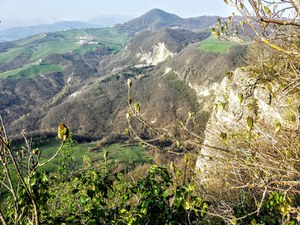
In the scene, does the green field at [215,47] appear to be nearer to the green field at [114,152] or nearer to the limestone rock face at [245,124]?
the green field at [114,152]

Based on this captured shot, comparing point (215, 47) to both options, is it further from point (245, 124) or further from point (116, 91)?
point (245, 124)

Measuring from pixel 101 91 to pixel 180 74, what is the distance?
4012 cm

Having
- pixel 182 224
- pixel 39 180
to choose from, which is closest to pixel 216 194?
pixel 182 224

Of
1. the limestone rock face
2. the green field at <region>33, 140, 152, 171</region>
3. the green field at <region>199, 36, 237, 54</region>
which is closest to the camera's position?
the limestone rock face

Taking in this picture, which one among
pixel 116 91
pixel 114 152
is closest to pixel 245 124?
pixel 114 152

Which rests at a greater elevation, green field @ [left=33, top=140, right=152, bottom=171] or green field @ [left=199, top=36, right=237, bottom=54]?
green field @ [left=199, top=36, right=237, bottom=54]

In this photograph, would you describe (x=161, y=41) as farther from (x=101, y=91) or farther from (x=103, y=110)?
(x=103, y=110)

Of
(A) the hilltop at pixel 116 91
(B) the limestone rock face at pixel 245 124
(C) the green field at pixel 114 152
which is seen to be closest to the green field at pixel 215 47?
(A) the hilltop at pixel 116 91

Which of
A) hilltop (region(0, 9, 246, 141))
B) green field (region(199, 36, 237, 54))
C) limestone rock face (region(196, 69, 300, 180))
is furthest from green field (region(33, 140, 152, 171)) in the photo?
green field (region(199, 36, 237, 54))

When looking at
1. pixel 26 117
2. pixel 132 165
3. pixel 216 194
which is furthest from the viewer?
pixel 26 117

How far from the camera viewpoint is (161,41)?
185m

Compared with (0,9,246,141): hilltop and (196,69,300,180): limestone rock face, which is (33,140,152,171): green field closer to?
(0,9,246,141): hilltop

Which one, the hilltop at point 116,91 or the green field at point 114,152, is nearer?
the green field at point 114,152

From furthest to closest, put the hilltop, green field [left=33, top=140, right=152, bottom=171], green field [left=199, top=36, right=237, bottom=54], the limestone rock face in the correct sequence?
green field [left=199, top=36, right=237, bottom=54] → the hilltop → green field [left=33, top=140, right=152, bottom=171] → the limestone rock face
